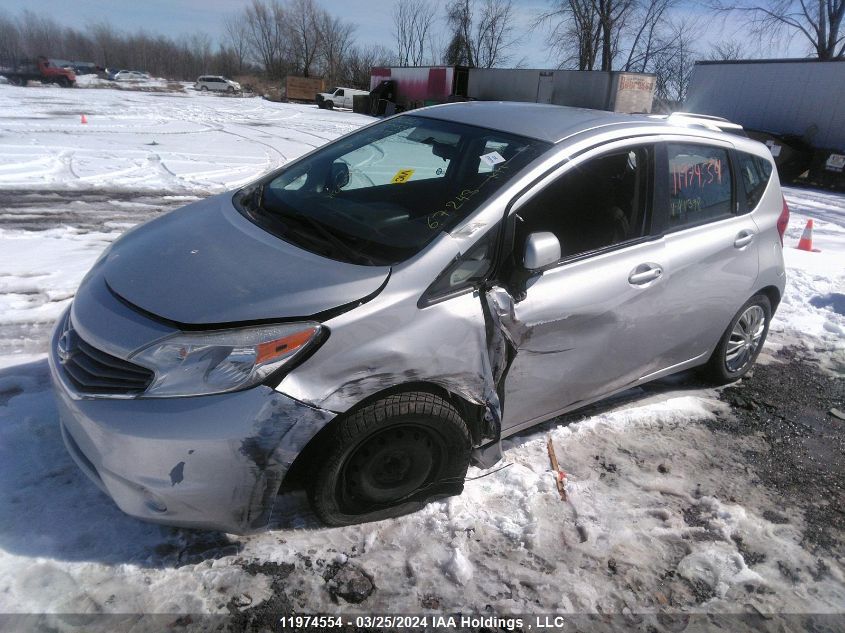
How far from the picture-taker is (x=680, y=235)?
3.30 meters

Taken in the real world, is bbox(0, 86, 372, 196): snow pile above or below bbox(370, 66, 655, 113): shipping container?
below

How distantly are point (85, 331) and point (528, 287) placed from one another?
1833 mm

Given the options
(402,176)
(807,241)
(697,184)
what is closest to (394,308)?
(402,176)

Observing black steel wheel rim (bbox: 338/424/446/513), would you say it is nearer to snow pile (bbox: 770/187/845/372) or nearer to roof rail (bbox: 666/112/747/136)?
roof rail (bbox: 666/112/747/136)

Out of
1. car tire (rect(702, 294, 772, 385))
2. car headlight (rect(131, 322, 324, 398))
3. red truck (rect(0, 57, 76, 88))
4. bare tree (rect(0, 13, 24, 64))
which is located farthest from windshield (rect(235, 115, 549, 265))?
bare tree (rect(0, 13, 24, 64))

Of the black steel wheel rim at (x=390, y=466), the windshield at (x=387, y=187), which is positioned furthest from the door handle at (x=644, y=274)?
the black steel wheel rim at (x=390, y=466)

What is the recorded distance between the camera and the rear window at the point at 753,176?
12.6 ft

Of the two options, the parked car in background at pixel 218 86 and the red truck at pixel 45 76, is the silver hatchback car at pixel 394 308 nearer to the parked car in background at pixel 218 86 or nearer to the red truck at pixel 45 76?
the red truck at pixel 45 76

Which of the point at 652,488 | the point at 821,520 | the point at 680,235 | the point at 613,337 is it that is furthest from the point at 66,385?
the point at 821,520

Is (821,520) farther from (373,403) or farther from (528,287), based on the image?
(373,403)

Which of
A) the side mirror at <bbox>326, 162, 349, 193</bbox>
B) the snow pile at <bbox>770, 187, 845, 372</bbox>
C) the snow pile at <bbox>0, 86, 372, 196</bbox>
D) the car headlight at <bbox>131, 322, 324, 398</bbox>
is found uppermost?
the side mirror at <bbox>326, 162, 349, 193</bbox>

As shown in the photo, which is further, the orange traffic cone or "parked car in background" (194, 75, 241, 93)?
"parked car in background" (194, 75, 241, 93)

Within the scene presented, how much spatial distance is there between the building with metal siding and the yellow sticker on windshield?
1925 cm

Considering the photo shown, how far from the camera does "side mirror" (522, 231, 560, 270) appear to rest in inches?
98.1
